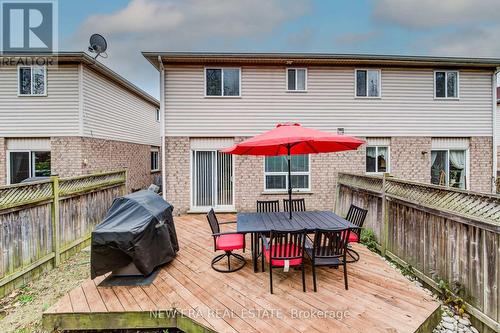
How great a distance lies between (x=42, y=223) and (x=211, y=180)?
4779mm

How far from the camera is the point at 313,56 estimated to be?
325 inches

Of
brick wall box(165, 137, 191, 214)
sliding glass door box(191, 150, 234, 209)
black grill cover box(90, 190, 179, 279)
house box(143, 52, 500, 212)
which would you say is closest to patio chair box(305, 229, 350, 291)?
black grill cover box(90, 190, 179, 279)

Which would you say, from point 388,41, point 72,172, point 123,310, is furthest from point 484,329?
point 388,41

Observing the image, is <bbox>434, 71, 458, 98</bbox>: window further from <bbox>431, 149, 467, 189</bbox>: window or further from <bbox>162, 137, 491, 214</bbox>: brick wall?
<bbox>431, 149, 467, 189</bbox>: window

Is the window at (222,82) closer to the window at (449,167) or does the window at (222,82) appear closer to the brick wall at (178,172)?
the brick wall at (178,172)

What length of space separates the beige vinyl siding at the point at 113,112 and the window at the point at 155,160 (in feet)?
3.00

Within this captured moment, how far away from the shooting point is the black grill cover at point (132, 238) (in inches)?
143

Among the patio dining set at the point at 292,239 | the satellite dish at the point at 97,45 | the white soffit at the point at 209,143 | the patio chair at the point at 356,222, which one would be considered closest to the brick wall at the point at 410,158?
the patio chair at the point at 356,222

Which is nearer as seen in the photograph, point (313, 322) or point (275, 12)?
point (313, 322)

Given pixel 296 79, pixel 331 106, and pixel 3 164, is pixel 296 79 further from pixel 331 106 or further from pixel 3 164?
pixel 3 164

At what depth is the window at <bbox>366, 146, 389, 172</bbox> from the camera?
8.90m

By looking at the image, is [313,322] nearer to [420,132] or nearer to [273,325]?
[273,325]

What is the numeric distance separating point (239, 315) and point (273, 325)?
1.48 feet

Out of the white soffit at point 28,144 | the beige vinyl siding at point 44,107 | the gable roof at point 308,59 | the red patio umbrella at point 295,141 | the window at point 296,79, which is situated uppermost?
the gable roof at point 308,59
